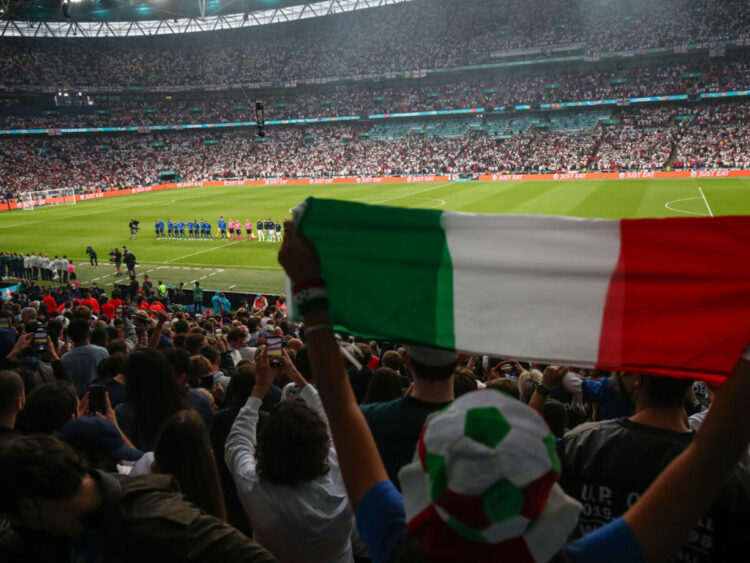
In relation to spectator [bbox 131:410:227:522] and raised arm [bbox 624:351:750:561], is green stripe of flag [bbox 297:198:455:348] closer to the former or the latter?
spectator [bbox 131:410:227:522]

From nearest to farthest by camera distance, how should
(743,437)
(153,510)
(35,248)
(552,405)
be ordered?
(743,437)
(153,510)
(552,405)
(35,248)

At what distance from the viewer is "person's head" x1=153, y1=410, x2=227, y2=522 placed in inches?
115

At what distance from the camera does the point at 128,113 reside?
3250 inches

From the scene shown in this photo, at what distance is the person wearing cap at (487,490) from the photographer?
1370 millimetres

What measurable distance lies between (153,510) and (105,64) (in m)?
99.1

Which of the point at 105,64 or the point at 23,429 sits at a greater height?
the point at 105,64

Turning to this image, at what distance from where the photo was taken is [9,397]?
4.30 m

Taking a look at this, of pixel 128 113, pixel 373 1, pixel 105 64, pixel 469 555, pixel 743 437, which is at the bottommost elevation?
pixel 469 555

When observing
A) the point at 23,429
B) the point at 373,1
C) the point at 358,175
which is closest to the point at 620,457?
the point at 23,429

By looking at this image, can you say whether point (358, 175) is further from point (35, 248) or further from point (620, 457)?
point (620, 457)

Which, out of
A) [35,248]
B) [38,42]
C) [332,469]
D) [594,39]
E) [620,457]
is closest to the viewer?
[620,457]

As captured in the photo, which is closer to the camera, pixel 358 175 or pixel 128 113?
pixel 358 175

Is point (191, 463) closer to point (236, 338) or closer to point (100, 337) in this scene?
point (236, 338)

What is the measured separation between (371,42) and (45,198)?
53.6 meters
